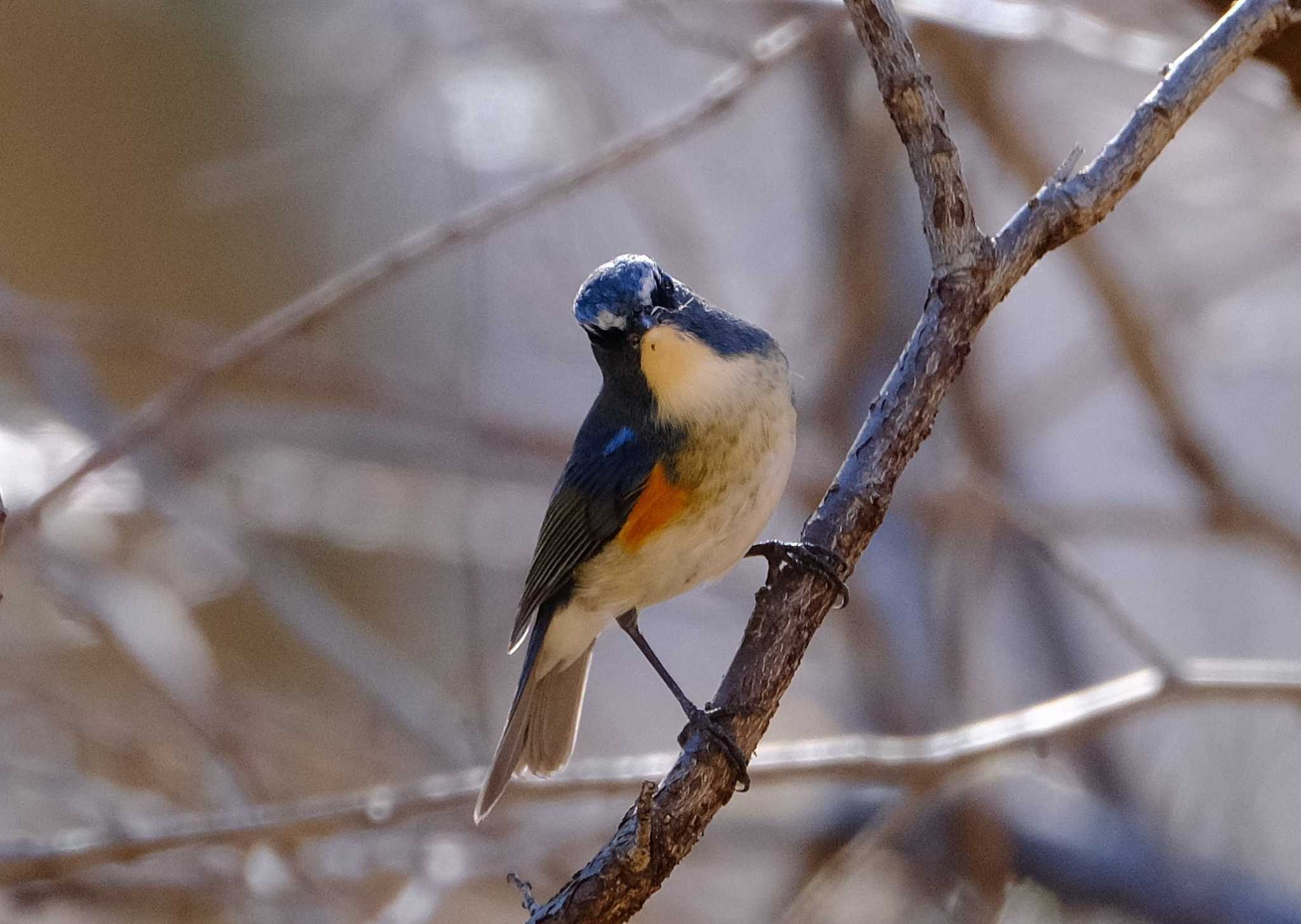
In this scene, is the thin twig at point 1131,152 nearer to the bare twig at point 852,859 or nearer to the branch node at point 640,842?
the branch node at point 640,842

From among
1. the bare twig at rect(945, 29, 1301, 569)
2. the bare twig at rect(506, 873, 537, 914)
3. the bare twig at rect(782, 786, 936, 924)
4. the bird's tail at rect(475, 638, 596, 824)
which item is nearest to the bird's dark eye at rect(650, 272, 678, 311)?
the bird's tail at rect(475, 638, 596, 824)

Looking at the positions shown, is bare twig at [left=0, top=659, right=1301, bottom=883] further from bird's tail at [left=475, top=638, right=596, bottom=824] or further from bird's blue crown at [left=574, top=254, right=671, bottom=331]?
bird's blue crown at [left=574, top=254, right=671, bottom=331]

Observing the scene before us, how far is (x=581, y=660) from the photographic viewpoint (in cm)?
323

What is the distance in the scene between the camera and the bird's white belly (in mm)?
2697

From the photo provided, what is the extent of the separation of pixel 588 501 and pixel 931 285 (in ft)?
3.23

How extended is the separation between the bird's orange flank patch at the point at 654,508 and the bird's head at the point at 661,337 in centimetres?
16

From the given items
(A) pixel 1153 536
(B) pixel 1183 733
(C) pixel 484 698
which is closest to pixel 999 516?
(A) pixel 1153 536

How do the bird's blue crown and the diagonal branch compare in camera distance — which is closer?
the diagonal branch

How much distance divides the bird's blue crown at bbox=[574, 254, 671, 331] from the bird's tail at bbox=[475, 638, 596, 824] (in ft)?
2.73

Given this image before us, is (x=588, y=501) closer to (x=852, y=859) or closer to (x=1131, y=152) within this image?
(x=852, y=859)

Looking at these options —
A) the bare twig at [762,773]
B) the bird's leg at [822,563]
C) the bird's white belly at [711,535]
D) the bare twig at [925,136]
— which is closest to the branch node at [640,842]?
the bird's leg at [822,563]

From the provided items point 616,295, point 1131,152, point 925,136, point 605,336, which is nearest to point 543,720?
point 605,336

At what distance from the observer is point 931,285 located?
222 cm

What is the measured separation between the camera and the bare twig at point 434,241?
2.99m
